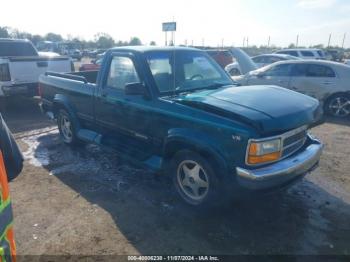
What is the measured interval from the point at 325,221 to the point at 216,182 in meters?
1.46

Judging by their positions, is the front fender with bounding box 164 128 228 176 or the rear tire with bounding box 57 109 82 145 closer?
the front fender with bounding box 164 128 228 176

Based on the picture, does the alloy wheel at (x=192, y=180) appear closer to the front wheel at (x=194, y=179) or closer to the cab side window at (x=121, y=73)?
the front wheel at (x=194, y=179)

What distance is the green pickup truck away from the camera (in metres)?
3.25

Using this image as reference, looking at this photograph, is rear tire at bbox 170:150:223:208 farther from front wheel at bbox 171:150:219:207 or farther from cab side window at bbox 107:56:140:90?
cab side window at bbox 107:56:140:90

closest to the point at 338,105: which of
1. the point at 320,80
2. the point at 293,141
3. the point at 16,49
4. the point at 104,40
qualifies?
the point at 320,80

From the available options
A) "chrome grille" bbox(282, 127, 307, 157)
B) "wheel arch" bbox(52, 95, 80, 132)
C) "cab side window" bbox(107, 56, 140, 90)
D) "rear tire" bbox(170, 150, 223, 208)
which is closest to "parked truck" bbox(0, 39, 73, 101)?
"wheel arch" bbox(52, 95, 80, 132)

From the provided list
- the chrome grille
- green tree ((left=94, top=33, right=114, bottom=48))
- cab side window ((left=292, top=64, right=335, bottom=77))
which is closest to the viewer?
the chrome grille

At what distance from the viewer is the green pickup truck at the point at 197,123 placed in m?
3.25

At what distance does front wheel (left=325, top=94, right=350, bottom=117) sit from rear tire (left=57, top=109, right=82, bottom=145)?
690 centimetres

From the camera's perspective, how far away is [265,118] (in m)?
3.22

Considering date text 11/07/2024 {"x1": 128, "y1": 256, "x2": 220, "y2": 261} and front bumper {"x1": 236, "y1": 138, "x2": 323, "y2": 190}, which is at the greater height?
front bumper {"x1": 236, "y1": 138, "x2": 323, "y2": 190}

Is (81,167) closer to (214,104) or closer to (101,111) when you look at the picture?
(101,111)

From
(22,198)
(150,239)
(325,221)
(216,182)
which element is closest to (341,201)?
(325,221)

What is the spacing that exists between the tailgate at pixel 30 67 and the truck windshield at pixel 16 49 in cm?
231
